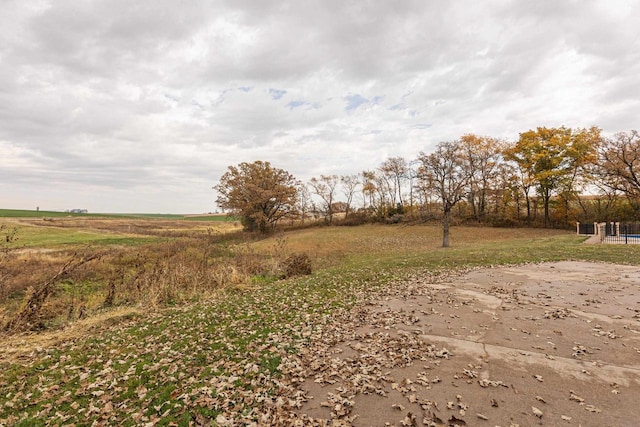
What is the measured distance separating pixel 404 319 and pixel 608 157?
42270 millimetres

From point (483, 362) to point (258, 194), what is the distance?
45.9 m

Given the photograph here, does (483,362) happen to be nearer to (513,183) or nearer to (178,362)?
(178,362)

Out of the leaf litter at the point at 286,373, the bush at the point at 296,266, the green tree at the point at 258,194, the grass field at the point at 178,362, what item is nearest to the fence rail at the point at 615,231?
the leaf litter at the point at 286,373

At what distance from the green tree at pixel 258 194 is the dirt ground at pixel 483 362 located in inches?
1642

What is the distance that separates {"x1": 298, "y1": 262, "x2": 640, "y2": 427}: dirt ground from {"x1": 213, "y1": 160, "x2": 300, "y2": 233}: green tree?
41.7 m

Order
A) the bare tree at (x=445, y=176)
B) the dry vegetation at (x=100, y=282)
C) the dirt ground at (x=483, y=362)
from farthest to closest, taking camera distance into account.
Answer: the bare tree at (x=445, y=176), the dry vegetation at (x=100, y=282), the dirt ground at (x=483, y=362)

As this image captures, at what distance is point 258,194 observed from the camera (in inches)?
1960

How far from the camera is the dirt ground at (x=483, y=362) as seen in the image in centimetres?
463

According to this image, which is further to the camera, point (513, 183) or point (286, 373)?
point (513, 183)

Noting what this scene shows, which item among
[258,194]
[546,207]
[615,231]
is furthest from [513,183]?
[258,194]

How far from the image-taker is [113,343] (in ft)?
26.1

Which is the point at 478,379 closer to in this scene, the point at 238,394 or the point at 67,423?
A: the point at 238,394

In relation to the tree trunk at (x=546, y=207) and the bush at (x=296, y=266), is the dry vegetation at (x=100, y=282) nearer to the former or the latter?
the bush at (x=296, y=266)

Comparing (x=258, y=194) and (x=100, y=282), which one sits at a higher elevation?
(x=258, y=194)
